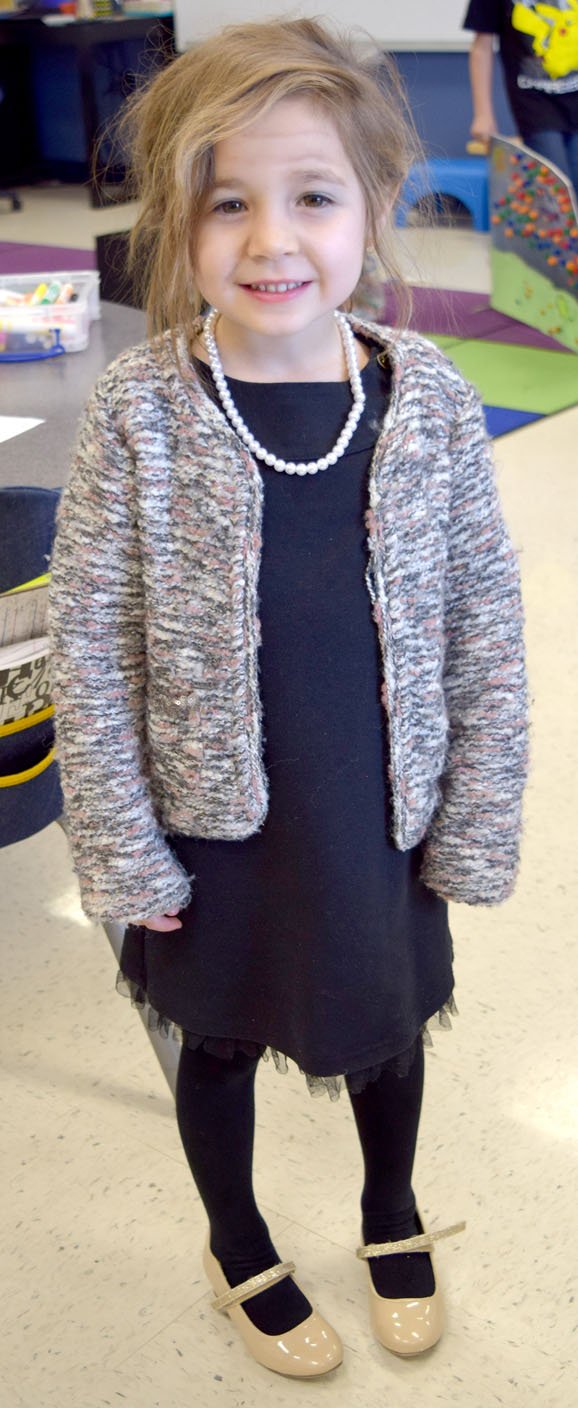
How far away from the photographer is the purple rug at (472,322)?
4.25m

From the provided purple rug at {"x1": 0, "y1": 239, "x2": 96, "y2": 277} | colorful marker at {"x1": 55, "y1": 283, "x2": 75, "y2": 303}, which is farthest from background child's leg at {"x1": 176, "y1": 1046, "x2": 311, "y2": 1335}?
purple rug at {"x1": 0, "y1": 239, "x2": 96, "y2": 277}

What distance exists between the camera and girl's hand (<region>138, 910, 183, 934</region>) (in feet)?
3.36

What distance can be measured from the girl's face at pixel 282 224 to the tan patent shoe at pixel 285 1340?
0.83 meters

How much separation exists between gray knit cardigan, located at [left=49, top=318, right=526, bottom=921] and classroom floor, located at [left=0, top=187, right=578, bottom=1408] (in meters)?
0.14

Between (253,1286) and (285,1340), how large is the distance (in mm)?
53

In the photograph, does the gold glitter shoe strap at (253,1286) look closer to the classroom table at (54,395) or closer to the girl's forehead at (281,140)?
the classroom table at (54,395)

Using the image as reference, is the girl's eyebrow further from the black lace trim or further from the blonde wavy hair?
the black lace trim

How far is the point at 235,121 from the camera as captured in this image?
33.3 inches

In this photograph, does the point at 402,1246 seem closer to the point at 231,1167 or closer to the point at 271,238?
the point at 231,1167

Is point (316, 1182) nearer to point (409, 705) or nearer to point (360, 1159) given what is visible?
point (360, 1159)

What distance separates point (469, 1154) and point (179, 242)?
0.97m

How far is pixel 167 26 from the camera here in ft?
21.7

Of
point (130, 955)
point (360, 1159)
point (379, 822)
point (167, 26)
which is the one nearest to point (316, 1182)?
point (360, 1159)

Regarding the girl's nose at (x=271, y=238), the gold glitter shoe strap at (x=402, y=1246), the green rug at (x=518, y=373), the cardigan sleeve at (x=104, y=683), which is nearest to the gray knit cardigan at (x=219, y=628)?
the cardigan sleeve at (x=104, y=683)
